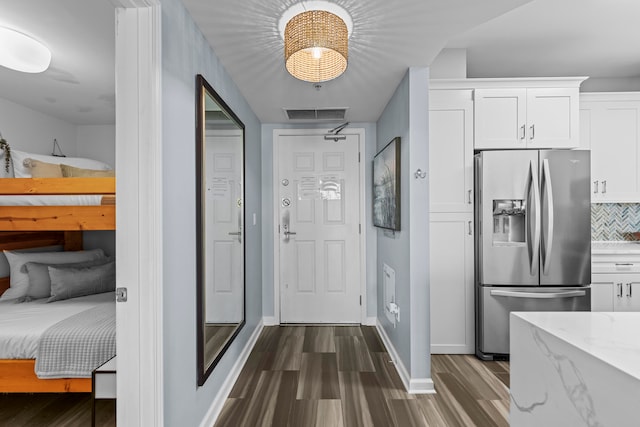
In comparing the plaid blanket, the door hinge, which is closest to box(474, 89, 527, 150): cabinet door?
the door hinge

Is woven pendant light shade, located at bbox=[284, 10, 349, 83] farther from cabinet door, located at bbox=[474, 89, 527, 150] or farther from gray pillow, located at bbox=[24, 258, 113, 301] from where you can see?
gray pillow, located at bbox=[24, 258, 113, 301]

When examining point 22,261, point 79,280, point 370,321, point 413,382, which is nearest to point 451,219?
point 413,382

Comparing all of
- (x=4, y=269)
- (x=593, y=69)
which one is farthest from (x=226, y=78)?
(x=593, y=69)

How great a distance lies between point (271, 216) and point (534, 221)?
100.0 inches

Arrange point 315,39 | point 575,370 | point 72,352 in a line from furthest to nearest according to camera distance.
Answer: point 72,352
point 315,39
point 575,370

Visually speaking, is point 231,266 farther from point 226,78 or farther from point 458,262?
point 458,262

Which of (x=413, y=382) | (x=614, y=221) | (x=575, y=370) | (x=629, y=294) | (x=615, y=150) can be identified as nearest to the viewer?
(x=575, y=370)

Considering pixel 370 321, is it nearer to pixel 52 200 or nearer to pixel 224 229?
pixel 224 229

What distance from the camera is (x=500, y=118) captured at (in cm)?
290

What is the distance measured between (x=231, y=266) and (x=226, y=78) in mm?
1334

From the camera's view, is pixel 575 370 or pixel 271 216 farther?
pixel 271 216

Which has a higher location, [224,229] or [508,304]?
[224,229]

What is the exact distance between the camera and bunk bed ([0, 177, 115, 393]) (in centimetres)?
201

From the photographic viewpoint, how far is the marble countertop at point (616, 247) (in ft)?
9.92
